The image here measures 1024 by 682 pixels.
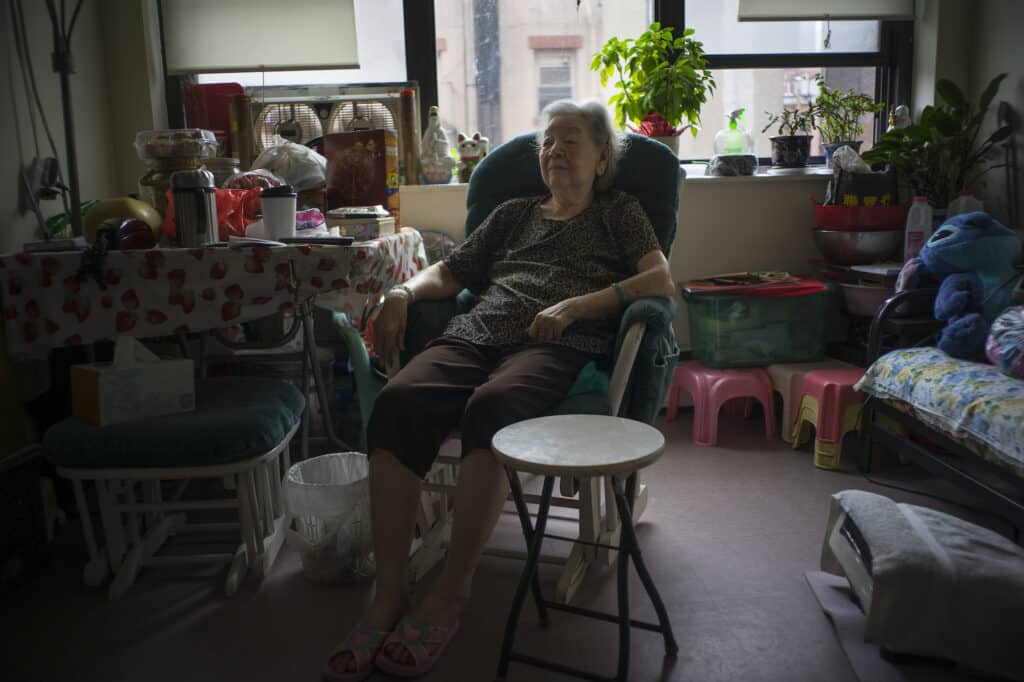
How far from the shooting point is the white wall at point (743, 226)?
3279 mm

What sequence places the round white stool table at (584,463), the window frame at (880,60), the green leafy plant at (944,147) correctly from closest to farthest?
1. the round white stool table at (584,463)
2. the green leafy plant at (944,147)
3. the window frame at (880,60)

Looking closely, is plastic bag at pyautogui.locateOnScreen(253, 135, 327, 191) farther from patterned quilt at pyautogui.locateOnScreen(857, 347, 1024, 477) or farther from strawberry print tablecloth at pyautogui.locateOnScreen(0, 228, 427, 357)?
patterned quilt at pyautogui.locateOnScreen(857, 347, 1024, 477)

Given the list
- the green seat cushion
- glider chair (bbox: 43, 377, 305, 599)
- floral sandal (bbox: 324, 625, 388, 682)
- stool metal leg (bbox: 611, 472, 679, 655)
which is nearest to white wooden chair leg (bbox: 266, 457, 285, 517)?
glider chair (bbox: 43, 377, 305, 599)

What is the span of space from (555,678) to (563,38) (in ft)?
8.73

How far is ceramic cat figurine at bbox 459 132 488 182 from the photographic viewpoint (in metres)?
3.16

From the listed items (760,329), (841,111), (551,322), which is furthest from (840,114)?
Result: (551,322)

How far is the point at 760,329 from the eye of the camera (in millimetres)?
3002

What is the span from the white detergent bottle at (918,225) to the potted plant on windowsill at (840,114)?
1.83 ft

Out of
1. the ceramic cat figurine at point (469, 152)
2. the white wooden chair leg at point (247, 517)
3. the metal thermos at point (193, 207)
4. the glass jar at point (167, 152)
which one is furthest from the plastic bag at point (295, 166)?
the white wooden chair leg at point (247, 517)

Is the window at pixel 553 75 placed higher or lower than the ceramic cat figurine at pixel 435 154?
higher

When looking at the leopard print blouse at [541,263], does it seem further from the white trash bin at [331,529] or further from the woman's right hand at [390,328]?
the white trash bin at [331,529]

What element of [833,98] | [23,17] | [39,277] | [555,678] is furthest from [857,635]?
[23,17]

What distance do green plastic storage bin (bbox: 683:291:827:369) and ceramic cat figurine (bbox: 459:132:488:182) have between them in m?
1.00

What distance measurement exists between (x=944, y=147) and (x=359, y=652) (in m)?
2.74
